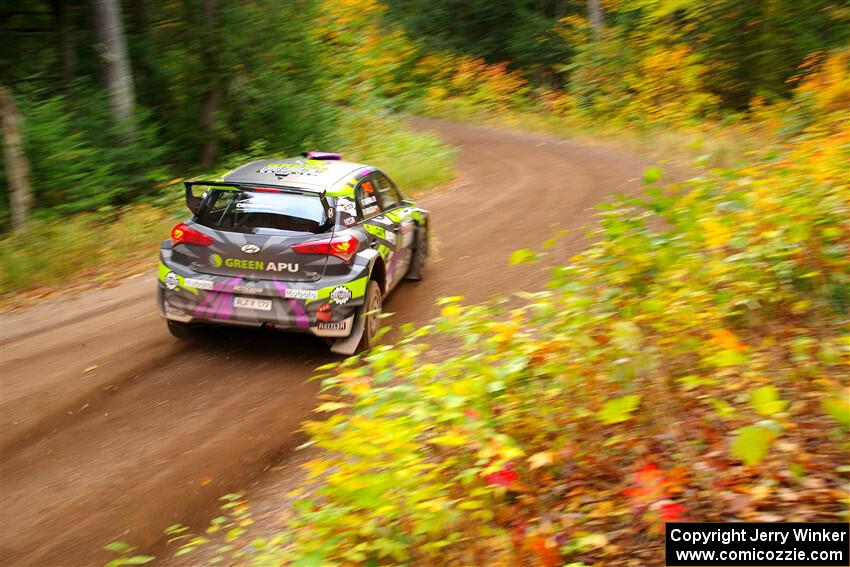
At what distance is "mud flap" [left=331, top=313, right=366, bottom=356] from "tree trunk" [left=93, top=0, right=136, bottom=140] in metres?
9.92

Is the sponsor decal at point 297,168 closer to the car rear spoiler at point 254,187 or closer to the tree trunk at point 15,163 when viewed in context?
the car rear spoiler at point 254,187

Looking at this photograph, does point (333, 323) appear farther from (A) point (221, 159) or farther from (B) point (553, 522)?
(A) point (221, 159)

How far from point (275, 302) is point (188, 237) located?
1.12m

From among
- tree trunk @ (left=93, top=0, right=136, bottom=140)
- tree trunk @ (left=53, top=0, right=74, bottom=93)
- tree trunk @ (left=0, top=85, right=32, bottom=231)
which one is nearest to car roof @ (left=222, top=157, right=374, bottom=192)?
tree trunk @ (left=0, top=85, right=32, bottom=231)

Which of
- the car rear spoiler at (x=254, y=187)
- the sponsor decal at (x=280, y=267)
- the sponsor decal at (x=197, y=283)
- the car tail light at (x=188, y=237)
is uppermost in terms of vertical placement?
the car rear spoiler at (x=254, y=187)

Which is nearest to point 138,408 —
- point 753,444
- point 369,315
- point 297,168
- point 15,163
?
point 369,315

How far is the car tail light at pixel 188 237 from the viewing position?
6980 millimetres

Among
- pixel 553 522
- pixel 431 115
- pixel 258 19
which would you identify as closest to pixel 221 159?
pixel 258 19

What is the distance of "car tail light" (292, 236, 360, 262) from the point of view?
269 inches

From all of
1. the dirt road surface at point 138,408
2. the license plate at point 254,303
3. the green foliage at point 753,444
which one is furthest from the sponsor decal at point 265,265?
the green foliage at point 753,444

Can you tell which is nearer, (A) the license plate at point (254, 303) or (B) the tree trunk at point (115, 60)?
(A) the license plate at point (254, 303)

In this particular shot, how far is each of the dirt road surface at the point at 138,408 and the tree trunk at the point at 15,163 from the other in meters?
3.21

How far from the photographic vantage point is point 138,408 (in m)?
6.25

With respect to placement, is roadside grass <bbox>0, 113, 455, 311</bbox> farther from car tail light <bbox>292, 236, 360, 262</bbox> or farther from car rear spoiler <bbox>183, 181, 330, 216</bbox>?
car tail light <bbox>292, 236, 360, 262</bbox>
